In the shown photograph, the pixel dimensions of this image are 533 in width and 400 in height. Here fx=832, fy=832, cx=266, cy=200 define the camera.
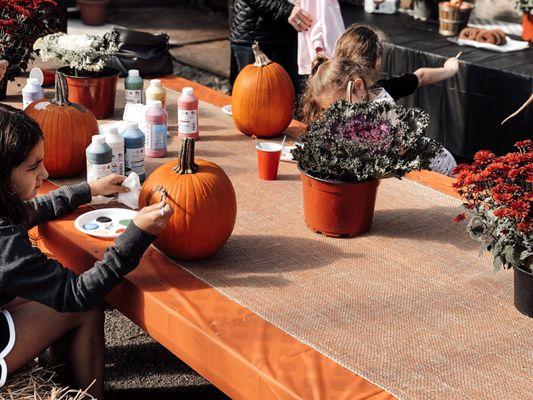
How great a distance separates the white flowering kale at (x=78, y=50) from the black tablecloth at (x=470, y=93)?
7.38ft

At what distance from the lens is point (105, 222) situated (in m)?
2.54

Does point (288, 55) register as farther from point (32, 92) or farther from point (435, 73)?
point (32, 92)

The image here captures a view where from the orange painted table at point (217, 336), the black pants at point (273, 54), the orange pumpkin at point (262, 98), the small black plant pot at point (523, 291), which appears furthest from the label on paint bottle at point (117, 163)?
the black pants at point (273, 54)

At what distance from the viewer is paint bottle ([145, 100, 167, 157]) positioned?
9.94 ft

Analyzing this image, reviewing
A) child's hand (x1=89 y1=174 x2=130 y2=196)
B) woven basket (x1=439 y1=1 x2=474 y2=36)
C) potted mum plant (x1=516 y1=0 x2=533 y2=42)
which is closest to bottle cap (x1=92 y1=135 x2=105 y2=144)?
child's hand (x1=89 y1=174 x2=130 y2=196)

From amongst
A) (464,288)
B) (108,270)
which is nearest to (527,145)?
(464,288)

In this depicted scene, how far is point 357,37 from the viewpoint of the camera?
3521 millimetres

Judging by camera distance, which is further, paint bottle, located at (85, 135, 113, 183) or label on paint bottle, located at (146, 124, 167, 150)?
label on paint bottle, located at (146, 124, 167, 150)

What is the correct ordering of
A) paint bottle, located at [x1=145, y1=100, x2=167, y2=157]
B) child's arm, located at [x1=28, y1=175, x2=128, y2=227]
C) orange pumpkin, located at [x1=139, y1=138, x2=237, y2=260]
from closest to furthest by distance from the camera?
1. orange pumpkin, located at [x1=139, y1=138, x2=237, y2=260]
2. child's arm, located at [x1=28, y1=175, x2=128, y2=227]
3. paint bottle, located at [x1=145, y1=100, x2=167, y2=157]

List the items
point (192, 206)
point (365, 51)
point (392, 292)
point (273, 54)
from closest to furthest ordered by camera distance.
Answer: point (392, 292)
point (192, 206)
point (365, 51)
point (273, 54)

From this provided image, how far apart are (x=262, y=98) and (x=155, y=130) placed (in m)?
0.47

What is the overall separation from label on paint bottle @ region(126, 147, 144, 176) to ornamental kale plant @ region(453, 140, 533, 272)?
115 centimetres

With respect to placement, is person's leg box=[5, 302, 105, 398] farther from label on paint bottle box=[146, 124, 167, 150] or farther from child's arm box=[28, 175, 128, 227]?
label on paint bottle box=[146, 124, 167, 150]

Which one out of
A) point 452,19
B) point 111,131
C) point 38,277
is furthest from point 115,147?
point 452,19
